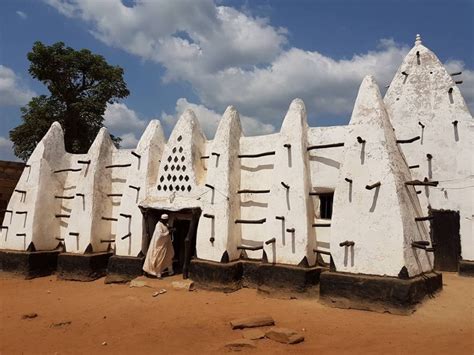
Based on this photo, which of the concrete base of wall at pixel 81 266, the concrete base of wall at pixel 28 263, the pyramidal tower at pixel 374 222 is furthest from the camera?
the concrete base of wall at pixel 28 263

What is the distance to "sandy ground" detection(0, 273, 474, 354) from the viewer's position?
5.84m

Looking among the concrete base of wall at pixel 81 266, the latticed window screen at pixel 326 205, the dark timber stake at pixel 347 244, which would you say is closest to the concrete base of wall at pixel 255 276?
the dark timber stake at pixel 347 244

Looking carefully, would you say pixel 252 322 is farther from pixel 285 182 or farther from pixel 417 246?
pixel 285 182

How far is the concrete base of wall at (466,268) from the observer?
10.8m

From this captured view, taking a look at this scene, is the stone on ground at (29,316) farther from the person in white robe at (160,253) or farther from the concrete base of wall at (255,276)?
the concrete base of wall at (255,276)

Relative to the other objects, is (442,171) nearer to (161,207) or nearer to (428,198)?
(428,198)

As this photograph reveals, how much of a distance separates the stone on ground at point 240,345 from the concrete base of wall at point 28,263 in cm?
906

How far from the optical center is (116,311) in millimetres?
8266

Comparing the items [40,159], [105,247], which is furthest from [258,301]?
[40,159]

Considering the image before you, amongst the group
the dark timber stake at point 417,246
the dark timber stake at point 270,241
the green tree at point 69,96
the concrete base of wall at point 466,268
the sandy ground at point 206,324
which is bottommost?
the sandy ground at point 206,324

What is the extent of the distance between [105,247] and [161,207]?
290 centimetres

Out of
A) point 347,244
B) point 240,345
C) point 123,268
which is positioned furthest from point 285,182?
point 123,268

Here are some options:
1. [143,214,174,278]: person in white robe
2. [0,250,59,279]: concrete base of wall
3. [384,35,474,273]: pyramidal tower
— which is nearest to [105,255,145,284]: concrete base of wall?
[143,214,174,278]: person in white robe

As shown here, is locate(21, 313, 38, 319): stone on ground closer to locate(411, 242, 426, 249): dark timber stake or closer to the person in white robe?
the person in white robe
